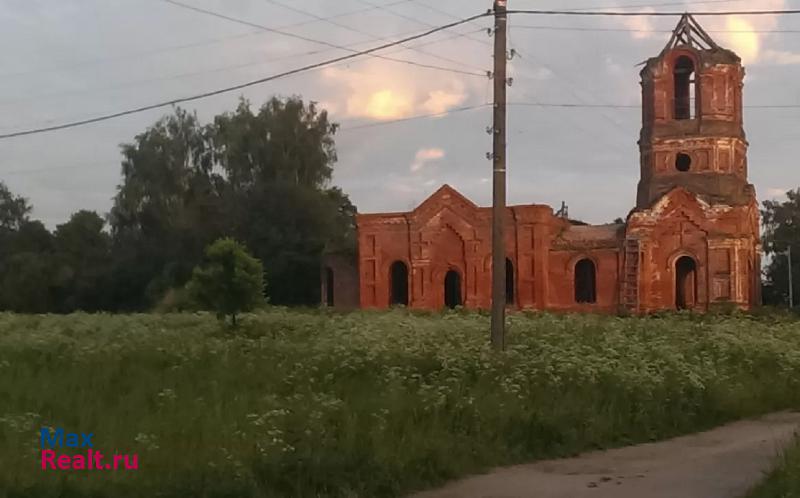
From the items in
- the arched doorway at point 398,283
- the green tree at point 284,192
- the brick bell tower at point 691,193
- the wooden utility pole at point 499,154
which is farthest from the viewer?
the green tree at point 284,192

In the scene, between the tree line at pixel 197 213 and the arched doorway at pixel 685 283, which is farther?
the tree line at pixel 197 213

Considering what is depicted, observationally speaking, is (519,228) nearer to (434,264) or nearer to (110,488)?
(434,264)

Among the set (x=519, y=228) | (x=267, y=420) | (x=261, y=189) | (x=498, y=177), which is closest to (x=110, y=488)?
(x=267, y=420)

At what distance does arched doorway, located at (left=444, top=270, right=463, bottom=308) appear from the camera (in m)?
38.7

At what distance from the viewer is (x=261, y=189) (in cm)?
4928

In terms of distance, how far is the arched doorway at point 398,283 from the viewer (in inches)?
1545

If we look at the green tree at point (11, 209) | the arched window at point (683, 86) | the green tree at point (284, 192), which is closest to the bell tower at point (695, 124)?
the arched window at point (683, 86)

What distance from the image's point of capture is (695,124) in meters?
37.0

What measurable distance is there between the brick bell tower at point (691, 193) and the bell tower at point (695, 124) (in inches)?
1.6

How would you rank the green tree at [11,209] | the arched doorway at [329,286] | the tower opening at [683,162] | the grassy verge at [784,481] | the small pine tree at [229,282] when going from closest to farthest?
the grassy verge at [784,481], the small pine tree at [229,282], the tower opening at [683,162], the arched doorway at [329,286], the green tree at [11,209]

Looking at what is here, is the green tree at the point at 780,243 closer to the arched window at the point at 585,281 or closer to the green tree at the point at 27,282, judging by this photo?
the arched window at the point at 585,281

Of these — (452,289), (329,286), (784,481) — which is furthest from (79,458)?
(329,286)

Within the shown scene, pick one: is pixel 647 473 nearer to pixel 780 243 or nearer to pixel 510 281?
pixel 510 281

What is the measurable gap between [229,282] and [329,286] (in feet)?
54.0
